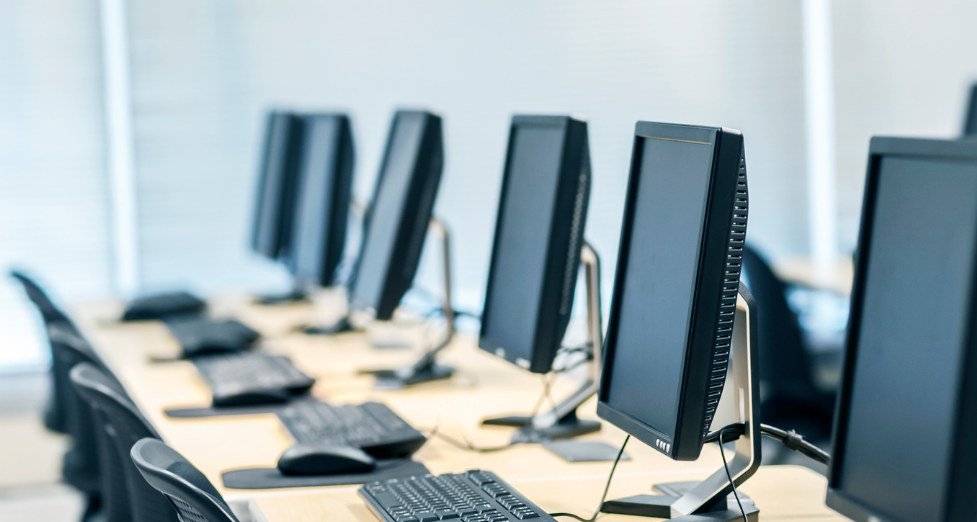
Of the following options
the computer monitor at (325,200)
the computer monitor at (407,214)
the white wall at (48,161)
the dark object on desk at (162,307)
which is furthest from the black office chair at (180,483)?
the white wall at (48,161)

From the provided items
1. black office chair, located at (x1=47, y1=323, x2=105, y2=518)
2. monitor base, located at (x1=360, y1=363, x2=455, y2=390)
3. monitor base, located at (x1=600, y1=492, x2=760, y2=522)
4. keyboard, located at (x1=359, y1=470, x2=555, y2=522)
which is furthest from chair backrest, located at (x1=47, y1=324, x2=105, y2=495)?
monitor base, located at (x1=600, y1=492, x2=760, y2=522)

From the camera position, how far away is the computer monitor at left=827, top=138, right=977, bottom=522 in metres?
0.85

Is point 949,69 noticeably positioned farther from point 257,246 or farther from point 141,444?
point 141,444

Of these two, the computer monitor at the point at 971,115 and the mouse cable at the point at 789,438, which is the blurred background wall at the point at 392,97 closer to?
the computer monitor at the point at 971,115

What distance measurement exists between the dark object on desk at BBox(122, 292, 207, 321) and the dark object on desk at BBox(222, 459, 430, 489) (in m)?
1.69

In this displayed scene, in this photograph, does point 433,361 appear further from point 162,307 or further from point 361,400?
point 162,307

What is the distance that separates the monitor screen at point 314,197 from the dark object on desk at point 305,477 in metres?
1.12

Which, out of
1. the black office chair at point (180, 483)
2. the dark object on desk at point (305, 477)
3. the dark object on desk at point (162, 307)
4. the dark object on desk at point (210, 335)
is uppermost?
the black office chair at point (180, 483)

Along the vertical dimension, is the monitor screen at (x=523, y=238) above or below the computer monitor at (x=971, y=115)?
below

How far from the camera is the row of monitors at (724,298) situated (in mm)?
867

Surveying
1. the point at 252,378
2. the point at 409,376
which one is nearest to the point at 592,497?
the point at 409,376

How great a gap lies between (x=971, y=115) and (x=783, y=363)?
1.05 metres

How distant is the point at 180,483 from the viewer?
3.50 feet

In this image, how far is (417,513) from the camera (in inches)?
50.0
